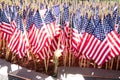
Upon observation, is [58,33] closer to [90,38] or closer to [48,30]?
[48,30]

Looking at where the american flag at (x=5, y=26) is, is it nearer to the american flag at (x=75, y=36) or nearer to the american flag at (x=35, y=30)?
the american flag at (x=35, y=30)

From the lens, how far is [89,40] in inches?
239

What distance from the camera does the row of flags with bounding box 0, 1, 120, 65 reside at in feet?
19.7

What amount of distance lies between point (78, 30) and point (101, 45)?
0.57 metres

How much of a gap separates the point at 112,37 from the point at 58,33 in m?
1.13

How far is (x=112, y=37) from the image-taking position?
594 cm

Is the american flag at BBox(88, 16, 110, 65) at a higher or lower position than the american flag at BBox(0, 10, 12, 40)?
lower

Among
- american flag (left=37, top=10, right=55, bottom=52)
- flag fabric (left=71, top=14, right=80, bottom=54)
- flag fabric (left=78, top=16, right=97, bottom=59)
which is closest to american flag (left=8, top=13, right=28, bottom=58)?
american flag (left=37, top=10, right=55, bottom=52)

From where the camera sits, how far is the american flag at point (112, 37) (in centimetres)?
593

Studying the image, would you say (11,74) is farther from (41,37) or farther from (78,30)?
(78,30)

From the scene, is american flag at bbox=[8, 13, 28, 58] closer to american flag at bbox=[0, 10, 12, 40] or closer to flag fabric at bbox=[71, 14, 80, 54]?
american flag at bbox=[0, 10, 12, 40]

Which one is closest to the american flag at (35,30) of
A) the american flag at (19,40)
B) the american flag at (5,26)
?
the american flag at (19,40)

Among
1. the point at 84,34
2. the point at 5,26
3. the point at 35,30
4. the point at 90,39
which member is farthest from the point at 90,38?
the point at 5,26

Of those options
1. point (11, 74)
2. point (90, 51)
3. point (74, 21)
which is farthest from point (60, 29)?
point (11, 74)
